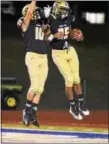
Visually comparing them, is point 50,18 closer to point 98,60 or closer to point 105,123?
point 105,123

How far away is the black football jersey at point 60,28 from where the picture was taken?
6.43 m

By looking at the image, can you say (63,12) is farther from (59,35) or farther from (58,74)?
(58,74)

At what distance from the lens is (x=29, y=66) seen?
653 cm

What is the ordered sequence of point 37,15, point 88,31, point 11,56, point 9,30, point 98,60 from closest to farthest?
point 37,15, point 11,56, point 98,60, point 9,30, point 88,31

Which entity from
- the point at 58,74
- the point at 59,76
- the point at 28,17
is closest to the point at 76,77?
the point at 28,17

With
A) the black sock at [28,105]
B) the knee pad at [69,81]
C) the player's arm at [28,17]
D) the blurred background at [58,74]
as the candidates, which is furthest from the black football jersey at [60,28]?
the blurred background at [58,74]

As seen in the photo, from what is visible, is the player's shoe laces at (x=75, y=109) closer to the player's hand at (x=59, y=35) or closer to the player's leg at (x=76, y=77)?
the player's leg at (x=76, y=77)

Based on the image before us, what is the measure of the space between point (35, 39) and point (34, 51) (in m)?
0.15

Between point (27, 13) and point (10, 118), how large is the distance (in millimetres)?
3762

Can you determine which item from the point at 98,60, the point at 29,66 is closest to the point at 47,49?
the point at 29,66

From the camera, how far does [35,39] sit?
6.44 m

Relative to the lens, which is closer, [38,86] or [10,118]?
[38,86]

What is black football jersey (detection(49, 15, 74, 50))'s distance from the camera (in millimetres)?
6430

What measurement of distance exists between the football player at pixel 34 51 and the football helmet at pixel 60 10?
0.16m
